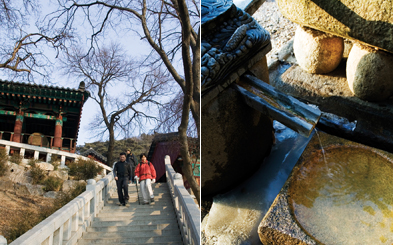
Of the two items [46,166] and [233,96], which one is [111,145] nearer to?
[46,166]

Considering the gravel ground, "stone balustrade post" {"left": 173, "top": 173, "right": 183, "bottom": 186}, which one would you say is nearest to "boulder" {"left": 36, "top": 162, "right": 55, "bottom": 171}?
"stone balustrade post" {"left": 173, "top": 173, "right": 183, "bottom": 186}

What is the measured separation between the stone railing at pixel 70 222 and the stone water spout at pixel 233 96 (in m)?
2.10

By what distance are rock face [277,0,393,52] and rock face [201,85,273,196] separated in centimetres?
94

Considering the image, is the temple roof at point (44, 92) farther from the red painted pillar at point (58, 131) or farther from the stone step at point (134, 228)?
the stone step at point (134, 228)

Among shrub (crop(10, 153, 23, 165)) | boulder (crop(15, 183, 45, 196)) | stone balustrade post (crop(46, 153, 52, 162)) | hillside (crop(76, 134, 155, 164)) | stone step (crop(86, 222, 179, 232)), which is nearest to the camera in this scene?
stone step (crop(86, 222, 179, 232))

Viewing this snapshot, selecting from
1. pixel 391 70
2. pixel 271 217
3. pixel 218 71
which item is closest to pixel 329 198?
pixel 271 217

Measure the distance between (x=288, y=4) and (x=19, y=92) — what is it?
9.61 metres

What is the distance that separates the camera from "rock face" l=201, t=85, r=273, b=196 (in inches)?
78.9

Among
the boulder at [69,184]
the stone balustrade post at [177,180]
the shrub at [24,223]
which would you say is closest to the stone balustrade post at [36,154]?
the boulder at [69,184]

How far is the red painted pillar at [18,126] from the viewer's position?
9549mm

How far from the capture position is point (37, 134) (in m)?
10.8

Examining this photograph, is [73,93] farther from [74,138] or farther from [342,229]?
[342,229]

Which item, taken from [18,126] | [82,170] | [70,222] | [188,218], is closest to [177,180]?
[188,218]

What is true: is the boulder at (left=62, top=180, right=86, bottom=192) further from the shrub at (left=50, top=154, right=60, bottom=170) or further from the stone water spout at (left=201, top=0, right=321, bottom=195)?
the stone water spout at (left=201, top=0, right=321, bottom=195)
